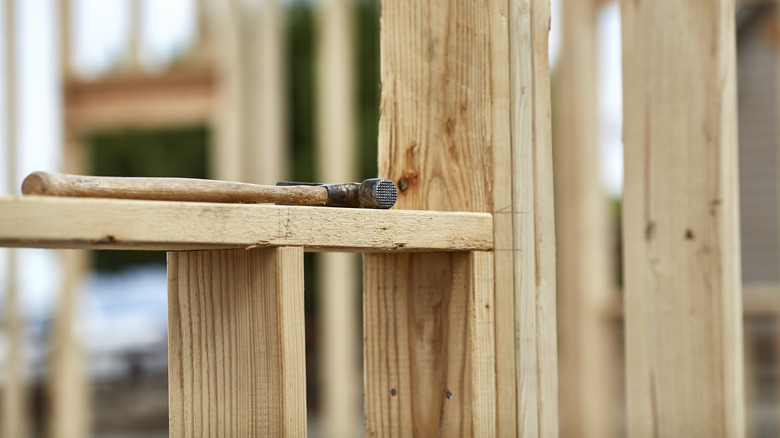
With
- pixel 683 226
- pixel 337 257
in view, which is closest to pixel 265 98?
pixel 337 257

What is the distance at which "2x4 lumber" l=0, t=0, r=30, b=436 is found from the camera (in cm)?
482

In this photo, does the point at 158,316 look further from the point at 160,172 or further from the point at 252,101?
the point at 252,101

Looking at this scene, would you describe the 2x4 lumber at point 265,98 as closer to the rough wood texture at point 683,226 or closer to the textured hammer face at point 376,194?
the rough wood texture at point 683,226

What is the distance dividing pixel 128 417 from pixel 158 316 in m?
2.86

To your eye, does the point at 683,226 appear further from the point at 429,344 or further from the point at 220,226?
the point at 220,226

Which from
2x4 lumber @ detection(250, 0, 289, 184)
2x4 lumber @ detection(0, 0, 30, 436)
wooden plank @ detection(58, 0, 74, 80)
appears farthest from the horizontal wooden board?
2x4 lumber @ detection(0, 0, 30, 436)

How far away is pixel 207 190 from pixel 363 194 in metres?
0.18

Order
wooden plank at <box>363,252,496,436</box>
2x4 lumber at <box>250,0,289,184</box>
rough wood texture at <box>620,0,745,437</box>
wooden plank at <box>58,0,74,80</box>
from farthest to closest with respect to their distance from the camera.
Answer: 1. wooden plank at <box>58,0,74,80</box>
2. 2x4 lumber at <box>250,0,289,184</box>
3. rough wood texture at <box>620,0,745,437</box>
4. wooden plank at <box>363,252,496,436</box>

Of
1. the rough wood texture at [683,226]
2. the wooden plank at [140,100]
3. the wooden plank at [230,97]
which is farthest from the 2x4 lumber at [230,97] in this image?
the rough wood texture at [683,226]

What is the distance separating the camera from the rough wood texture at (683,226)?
127cm

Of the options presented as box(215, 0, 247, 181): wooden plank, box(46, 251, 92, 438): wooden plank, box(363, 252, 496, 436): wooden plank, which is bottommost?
box(46, 251, 92, 438): wooden plank

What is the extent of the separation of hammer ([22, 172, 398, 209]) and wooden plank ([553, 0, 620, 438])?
12.0ft

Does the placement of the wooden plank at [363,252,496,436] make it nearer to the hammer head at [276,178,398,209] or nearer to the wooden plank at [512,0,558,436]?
the wooden plank at [512,0,558,436]

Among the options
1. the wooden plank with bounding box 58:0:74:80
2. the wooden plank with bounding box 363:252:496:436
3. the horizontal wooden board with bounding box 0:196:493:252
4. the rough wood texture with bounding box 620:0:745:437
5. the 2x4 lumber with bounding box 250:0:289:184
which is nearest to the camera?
the horizontal wooden board with bounding box 0:196:493:252
